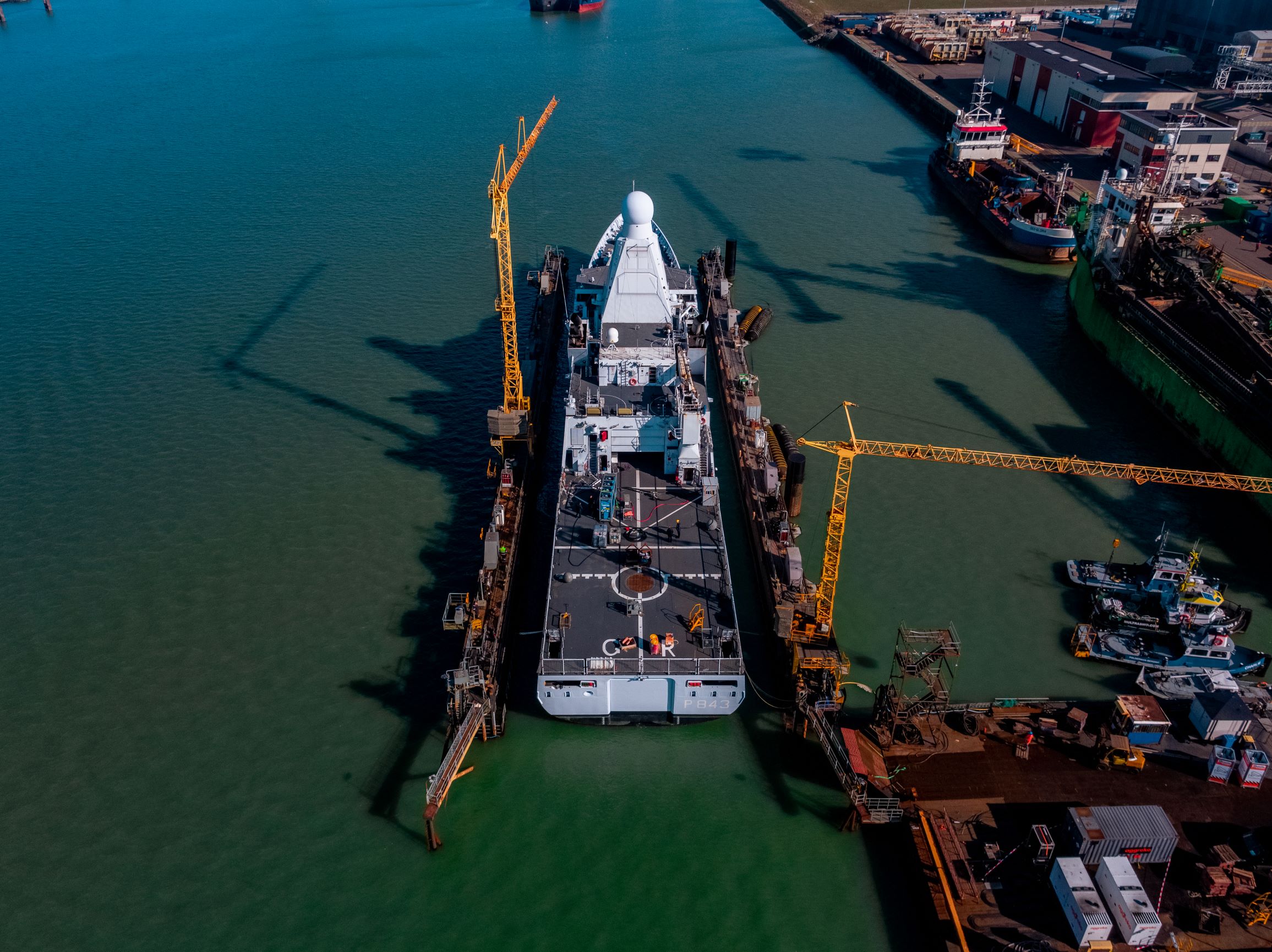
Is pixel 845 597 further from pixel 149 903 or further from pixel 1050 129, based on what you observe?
pixel 1050 129

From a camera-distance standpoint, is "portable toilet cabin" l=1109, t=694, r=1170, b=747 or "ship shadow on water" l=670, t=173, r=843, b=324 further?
"ship shadow on water" l=670, t=173, r=843, b=324

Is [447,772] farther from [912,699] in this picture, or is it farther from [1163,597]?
[1163,597]

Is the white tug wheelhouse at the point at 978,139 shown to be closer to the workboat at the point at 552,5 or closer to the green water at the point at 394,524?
the green water at the point at 394,524

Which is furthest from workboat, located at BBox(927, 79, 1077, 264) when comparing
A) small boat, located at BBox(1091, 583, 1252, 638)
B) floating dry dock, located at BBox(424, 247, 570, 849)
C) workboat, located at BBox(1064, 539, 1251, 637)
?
floating dry dock, located at BBox(424, 247, 570, 849)

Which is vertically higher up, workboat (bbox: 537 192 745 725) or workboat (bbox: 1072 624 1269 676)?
workboat (bbox: 537 192 745 725)

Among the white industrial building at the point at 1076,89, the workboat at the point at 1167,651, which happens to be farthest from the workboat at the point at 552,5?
the workboat at the point at 1167,651

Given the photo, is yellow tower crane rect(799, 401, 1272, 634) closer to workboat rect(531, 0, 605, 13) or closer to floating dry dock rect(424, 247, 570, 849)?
floating dry dock rect(424, 247, 570, 849)

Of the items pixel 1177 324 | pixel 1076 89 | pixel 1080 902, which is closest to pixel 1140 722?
pixel 1080 902
